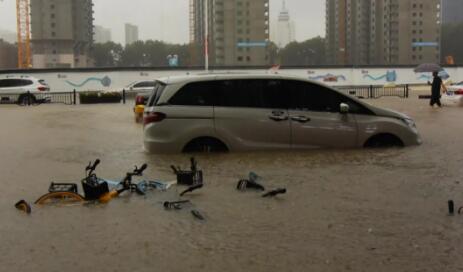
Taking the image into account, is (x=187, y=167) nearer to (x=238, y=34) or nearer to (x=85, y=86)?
(x=85, y=86)

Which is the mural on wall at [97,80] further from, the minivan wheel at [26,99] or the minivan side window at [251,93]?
the minivan side window at [251,93]

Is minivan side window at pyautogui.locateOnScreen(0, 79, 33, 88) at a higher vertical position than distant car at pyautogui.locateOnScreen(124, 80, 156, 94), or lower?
higher

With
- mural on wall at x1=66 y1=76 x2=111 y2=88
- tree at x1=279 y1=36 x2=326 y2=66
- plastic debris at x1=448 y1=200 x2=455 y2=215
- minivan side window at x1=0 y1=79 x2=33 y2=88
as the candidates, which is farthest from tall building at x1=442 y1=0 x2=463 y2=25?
plastic debris at x1=448 y1=200 x2=455 y2=215

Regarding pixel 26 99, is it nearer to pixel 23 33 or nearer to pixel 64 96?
pixel 64 96

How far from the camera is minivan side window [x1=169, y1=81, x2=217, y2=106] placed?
11.6 m

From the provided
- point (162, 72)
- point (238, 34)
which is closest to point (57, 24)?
point (238, 34)

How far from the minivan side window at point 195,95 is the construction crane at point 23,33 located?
308 feet

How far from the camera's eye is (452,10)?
428 ft

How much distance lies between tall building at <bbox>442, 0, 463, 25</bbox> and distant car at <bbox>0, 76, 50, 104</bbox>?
104 meters

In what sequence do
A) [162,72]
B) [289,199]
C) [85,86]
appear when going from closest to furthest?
[289,199] → [85,86] → [162,72]

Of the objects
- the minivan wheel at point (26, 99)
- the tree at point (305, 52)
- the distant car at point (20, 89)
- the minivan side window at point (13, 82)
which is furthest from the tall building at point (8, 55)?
the minivan wheel at point (26, 99)

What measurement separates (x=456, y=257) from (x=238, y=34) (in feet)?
271

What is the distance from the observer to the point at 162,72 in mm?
51406

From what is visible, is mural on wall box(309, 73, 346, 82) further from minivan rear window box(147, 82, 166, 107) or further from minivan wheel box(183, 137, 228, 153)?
minivan wheel box(183, 137, 228, 153)
